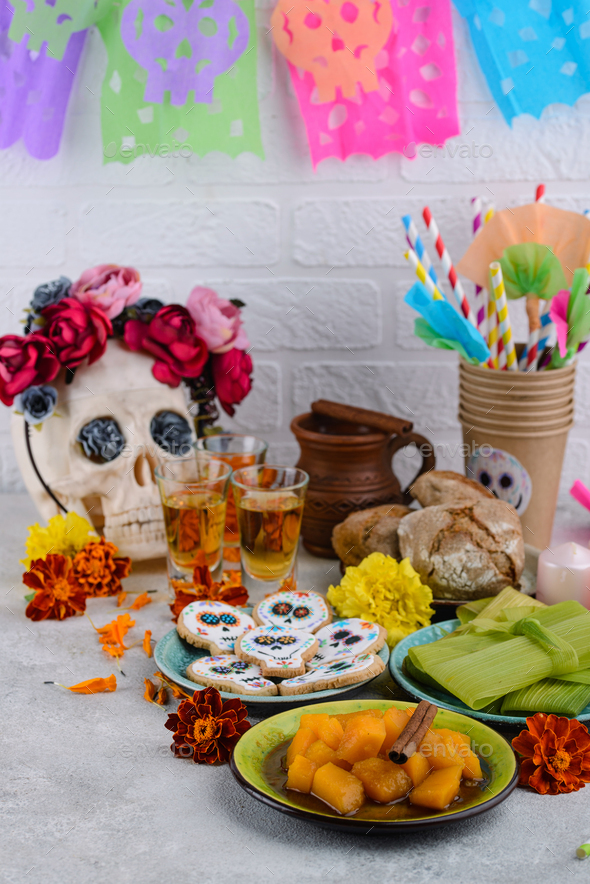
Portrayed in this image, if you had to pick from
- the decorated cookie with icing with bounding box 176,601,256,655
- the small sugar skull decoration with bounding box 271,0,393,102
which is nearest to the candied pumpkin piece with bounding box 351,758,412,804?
the decorated cookie with icing with bounding box 176,601,256,655

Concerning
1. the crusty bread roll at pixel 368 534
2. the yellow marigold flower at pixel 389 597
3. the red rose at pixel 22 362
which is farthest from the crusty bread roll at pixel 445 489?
the red rose at pixel 22 362

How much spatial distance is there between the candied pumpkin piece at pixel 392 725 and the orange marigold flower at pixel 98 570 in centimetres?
45

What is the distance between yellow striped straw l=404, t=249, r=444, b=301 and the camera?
1.05m

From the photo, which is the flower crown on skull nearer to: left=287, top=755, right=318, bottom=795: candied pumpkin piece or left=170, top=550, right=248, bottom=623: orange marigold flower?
left=170, top=550, right=248, bottom=623: orange marigold flower

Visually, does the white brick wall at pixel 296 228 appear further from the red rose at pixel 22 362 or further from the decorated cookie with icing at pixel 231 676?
the decorated cookie with icing at pixel 231 676

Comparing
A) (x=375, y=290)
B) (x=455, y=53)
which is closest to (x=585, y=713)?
(x=375, y=290)

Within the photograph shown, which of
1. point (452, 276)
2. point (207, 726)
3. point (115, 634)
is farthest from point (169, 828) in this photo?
point (452, 276)

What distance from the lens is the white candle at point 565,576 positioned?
89cm

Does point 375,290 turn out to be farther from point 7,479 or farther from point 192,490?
point 7,479

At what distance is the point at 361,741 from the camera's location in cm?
62

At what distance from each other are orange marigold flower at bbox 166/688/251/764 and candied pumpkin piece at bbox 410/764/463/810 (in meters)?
0.16

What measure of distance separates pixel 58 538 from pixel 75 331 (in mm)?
249

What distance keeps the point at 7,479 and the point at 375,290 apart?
0.68 metres

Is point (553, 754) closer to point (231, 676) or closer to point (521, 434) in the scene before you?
point (231, 676)
